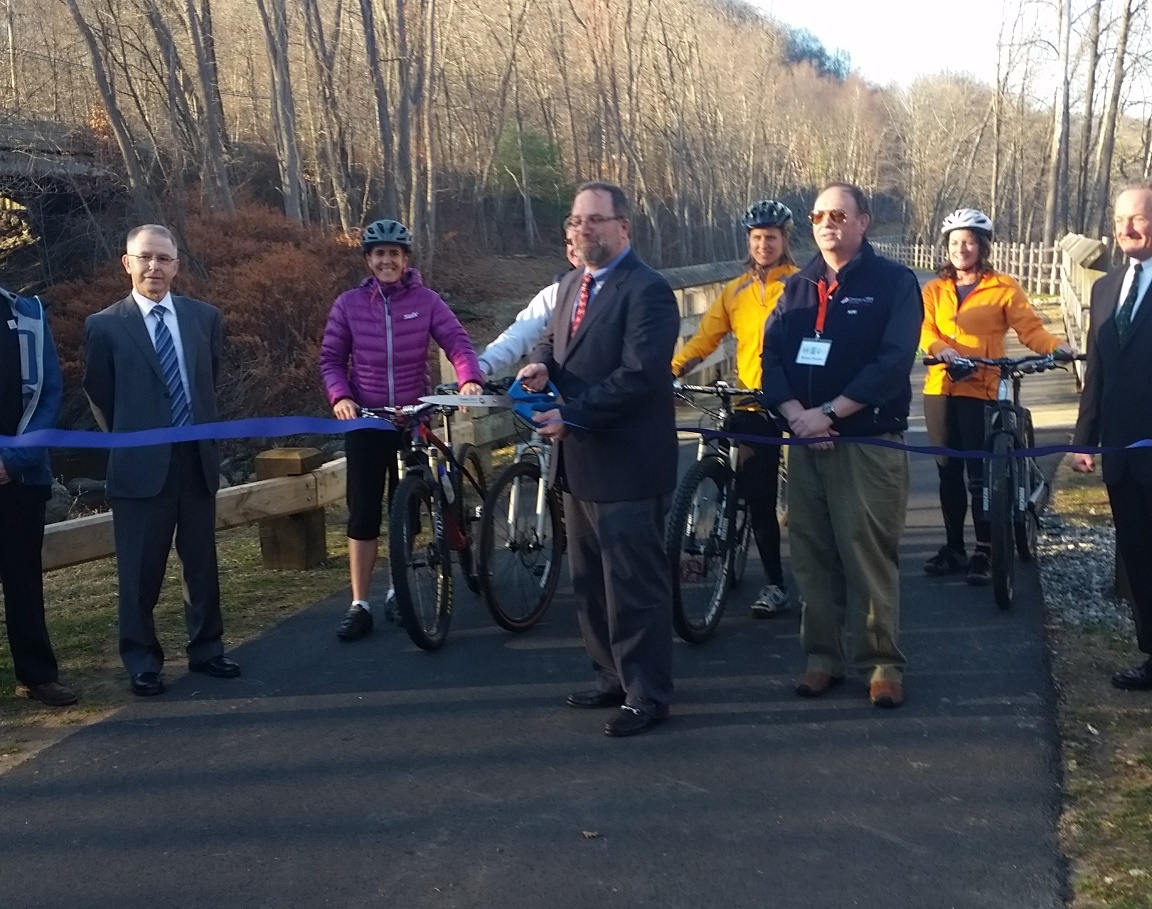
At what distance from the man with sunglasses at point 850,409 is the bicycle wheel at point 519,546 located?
1631mm

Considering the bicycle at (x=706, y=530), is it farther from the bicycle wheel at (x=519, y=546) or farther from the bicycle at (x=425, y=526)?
the bicycle at (x=425, y=526)

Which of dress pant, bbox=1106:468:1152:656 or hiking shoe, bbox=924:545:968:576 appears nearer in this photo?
dress pant, bbox=1106:468:1152:656

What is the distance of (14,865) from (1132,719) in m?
4.08

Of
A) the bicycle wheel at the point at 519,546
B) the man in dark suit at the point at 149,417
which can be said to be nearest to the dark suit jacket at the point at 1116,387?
the bicycle wheel at the point at 519,546

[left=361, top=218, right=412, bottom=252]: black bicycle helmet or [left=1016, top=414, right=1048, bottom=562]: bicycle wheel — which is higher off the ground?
[left=361, top=218, right=412, bottom=252]: black bicycle helmet

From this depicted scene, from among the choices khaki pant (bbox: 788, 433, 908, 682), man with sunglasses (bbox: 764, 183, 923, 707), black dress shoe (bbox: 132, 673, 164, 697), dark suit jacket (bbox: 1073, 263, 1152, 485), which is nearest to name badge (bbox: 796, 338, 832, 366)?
man with sunglasses (bbox: 764, 183, 923, 707)

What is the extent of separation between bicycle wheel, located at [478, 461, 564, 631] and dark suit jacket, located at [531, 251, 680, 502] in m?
1.28

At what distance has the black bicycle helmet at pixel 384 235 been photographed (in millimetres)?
6422

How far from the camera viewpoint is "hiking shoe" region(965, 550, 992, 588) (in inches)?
291

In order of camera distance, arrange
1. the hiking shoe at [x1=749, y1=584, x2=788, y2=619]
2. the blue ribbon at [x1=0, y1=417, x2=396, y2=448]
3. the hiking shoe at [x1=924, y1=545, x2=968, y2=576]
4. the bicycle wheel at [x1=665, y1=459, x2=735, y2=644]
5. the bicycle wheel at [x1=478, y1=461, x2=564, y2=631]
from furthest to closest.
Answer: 1. the hiking shoe at [x1=924, y1=545, x2=968, y2=576]
2. the hiking shoe at [x1=749, y1=584, x2=788, y2=619]
3. the bicycle wheel at [x1=478, y1=461, x2=564, y2=631]
4. the bicycle wheel at [x1=665, y1=459, x2=735, y2=644]
5. the blue ribbon at [x1=0, y1=417, x2=396, y2=448]

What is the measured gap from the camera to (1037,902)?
3.71 m

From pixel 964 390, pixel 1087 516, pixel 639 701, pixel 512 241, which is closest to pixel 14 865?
pixel 639 701

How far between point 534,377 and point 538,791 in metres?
1.59

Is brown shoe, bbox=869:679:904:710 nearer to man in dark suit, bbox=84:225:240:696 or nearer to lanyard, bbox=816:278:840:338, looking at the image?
lanyard, bbox=816:278:840:338
